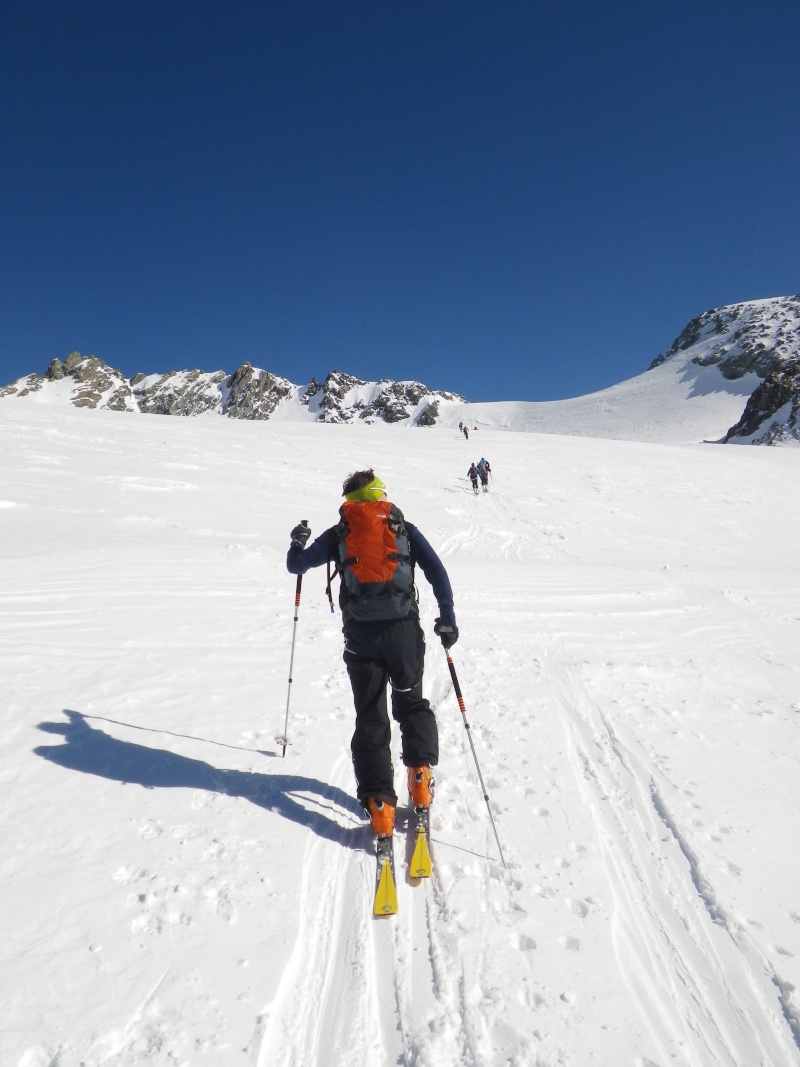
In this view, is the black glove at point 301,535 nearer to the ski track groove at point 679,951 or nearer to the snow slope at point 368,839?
the snow slope at point 368,839

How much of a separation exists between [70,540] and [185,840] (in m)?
8.96

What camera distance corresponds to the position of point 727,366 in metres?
→ 108

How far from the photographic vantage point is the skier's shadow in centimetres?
364

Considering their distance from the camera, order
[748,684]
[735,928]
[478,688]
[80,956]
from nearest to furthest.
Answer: [80,956] < [735,928] < [478,688] < [748,684]

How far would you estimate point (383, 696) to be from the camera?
11.7 ft

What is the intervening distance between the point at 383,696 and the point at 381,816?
2.29ft

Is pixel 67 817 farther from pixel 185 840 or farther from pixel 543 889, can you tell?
pixel 543 889

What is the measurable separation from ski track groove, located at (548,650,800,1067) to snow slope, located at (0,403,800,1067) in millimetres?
12

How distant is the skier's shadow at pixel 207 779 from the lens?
3.64 metres

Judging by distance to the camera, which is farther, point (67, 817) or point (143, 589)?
point (143, 589)

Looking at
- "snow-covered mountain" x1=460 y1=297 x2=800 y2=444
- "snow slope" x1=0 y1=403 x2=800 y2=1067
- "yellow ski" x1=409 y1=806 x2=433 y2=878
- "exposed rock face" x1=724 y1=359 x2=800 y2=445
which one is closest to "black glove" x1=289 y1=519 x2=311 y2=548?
"snow slope" x1=0 y1=403 x2=800 y2=1067

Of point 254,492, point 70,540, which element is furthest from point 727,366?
point 70,540

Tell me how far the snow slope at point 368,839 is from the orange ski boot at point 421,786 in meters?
0.29

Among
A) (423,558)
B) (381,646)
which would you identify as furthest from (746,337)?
(381,646)
